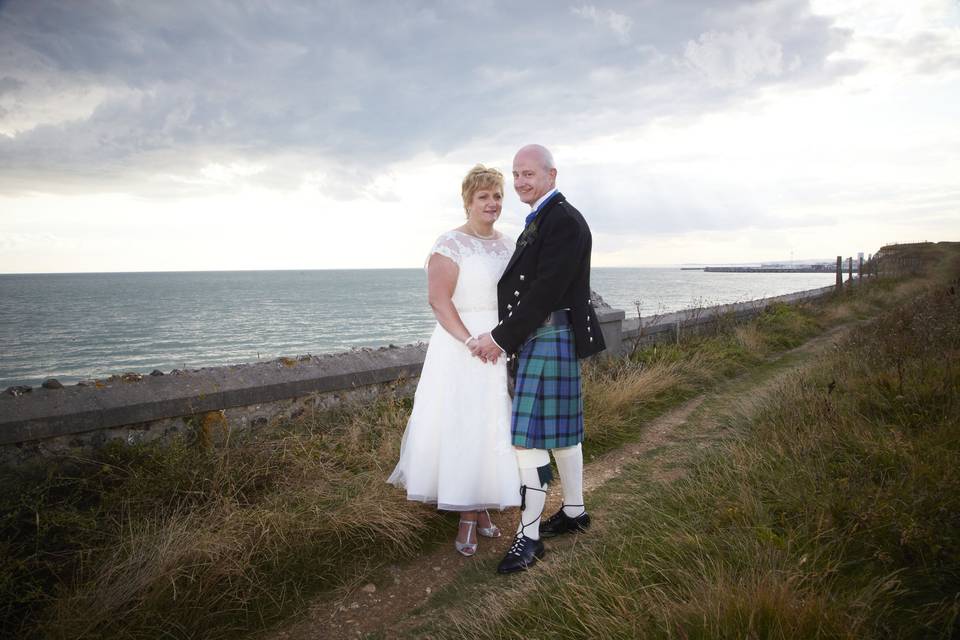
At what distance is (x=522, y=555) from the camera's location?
9.77ft

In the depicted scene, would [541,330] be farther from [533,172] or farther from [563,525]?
[563,525]

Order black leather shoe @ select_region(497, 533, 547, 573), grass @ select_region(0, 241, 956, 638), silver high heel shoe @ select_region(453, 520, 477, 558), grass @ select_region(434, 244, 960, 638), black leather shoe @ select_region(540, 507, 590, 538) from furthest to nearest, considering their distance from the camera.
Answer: black leather shoe @ select_region(540, 507, 590, 538) < silver high heel shoe @ select_region(453, 520, 477, 558) < black leather shoe @ select_region(497, 533, 547, 573) < grass @ select_region(0, 241, 956, 638) < grass @ select_region(434, 244, 960, 638)

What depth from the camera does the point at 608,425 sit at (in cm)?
516

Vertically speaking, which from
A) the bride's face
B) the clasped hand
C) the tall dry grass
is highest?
the bride's face

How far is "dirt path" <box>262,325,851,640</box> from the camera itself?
262 cm

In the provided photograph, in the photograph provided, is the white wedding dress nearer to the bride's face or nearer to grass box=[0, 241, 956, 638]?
the bride's face

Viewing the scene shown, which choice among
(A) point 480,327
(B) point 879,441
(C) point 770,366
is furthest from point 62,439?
(C) point 770,366

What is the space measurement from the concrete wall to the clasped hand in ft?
6.23

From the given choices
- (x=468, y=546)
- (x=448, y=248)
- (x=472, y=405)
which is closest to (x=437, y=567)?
(x=468, y=546)

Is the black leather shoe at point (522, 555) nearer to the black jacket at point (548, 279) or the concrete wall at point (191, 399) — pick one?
the black jacket at point (548, 279)

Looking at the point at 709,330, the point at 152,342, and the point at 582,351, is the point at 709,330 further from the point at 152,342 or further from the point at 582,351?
the point at 152,342

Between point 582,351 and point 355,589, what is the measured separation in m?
1.79

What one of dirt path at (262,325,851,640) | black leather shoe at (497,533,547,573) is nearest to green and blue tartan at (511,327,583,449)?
black leather shoe at (497,533,547,573)

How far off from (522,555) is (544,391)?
926mm
